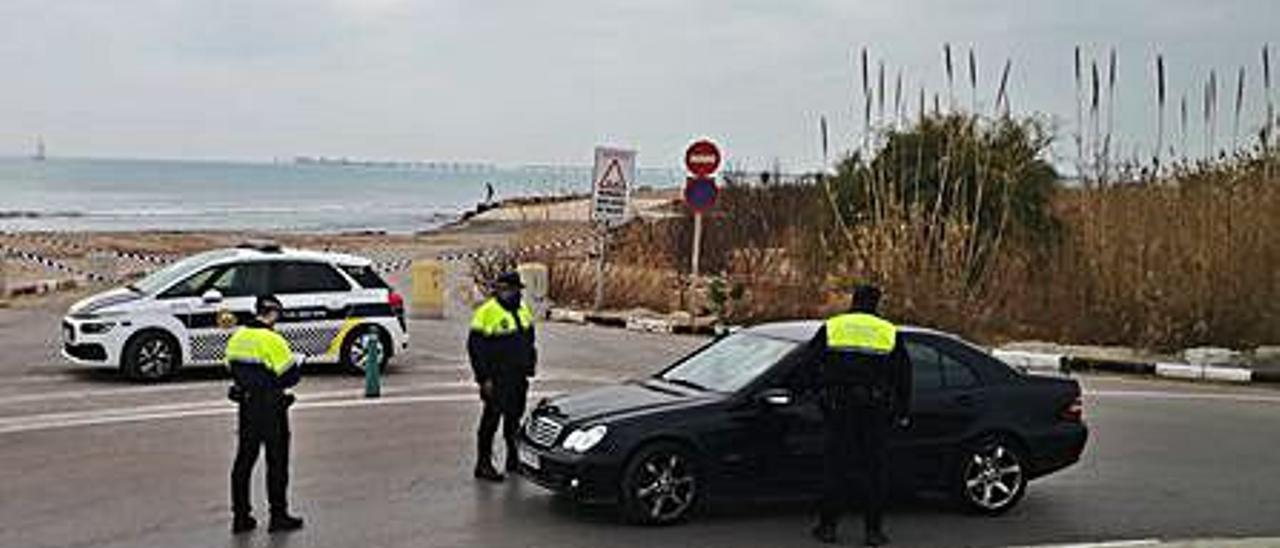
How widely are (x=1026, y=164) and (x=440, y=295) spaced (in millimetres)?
10455

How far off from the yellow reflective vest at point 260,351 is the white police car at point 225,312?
23.7 feet

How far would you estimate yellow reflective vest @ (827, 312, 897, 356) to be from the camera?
978 cm

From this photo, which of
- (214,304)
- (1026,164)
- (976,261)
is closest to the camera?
(214,304)

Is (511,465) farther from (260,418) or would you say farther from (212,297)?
(212,297)

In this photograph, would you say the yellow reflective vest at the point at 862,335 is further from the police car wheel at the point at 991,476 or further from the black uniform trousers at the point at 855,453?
the police car wheel at the point at 991,476

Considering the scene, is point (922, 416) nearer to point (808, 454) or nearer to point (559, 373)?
point (808, 454)

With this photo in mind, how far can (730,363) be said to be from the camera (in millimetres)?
10789


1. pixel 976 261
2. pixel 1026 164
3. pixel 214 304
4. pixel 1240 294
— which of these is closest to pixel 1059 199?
pixel 1026 164

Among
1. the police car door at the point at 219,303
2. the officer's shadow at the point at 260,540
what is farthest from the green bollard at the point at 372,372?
the officer's shadow at the point at 260,540

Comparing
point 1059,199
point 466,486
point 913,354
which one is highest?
point 1059,199

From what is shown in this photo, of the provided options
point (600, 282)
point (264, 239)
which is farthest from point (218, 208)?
point (600, 282)

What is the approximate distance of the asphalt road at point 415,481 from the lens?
980cm

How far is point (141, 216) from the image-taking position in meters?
90.1

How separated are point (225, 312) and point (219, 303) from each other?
0.84 ft
